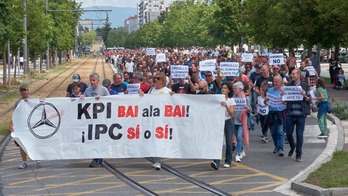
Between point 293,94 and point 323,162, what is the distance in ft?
5.29

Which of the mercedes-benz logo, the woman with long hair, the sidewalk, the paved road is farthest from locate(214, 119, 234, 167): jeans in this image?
the woman with long hair

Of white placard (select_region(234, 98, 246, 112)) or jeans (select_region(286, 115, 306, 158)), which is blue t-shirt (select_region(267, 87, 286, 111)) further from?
white placard (select_region(234, 98, 246, 112))

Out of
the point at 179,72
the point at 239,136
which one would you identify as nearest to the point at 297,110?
the point at 239,136

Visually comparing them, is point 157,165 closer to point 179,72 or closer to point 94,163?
point 94,163

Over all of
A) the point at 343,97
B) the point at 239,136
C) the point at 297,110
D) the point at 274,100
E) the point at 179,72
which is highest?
the point at 179,72

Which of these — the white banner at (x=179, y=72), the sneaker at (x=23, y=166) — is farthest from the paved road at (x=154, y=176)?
the white banner at (x=179, y=72)

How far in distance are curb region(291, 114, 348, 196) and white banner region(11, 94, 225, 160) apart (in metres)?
1.96

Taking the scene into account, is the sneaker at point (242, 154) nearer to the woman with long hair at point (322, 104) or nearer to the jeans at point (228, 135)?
the jeans at point (228, 135)

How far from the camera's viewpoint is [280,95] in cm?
1667

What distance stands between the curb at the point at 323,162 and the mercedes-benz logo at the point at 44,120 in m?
4.67

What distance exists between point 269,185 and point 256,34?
39028 millimetres

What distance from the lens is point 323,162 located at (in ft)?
49.8

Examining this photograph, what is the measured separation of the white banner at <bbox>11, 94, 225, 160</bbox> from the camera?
1559 centimetres

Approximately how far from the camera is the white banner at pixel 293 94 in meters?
16.1
